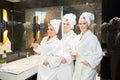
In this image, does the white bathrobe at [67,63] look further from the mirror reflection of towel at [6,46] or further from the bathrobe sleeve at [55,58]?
the mirror reflection of towel at [6,46]

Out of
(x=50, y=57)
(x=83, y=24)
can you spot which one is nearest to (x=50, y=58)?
(x=50, y=57)

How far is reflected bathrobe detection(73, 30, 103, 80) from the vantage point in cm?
226

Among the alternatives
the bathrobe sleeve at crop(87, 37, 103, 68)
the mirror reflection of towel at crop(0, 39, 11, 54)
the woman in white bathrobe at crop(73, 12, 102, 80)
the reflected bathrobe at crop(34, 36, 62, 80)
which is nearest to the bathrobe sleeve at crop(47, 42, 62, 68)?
the reflected bathrobe at crop(34, 36, 62, 80)

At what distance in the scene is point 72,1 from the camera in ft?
12.3

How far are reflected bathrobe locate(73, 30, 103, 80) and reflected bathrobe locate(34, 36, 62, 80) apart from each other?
29cm

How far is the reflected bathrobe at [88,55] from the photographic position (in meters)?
2.26

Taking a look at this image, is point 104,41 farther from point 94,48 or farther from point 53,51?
point 53,51

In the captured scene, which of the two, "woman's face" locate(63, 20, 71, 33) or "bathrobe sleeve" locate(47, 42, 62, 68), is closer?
"bathrobe sleeve" locate(47, 42, 62, 68)

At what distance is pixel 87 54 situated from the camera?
7.47ft

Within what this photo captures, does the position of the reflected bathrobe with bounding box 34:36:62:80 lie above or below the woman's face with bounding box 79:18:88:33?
below

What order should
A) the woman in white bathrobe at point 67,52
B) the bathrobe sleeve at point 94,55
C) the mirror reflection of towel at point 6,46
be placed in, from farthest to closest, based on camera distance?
the mirror reflection of towel at point 6,46
the woman in white bathrobe at point 67,52
the bathrobe sleeve at point 94,55

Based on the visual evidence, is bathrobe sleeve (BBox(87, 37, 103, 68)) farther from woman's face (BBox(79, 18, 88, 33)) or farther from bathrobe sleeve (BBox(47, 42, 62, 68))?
bathrobe sleeve (BBox(47, 42, 62, 68))

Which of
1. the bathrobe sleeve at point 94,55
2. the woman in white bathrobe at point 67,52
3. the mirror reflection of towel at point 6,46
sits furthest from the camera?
the mirror reflection of towel at point 6,46

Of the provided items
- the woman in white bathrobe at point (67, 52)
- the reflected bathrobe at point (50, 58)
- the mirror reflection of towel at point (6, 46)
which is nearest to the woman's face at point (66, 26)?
the woman in white bathrobe at point (67, 52)
